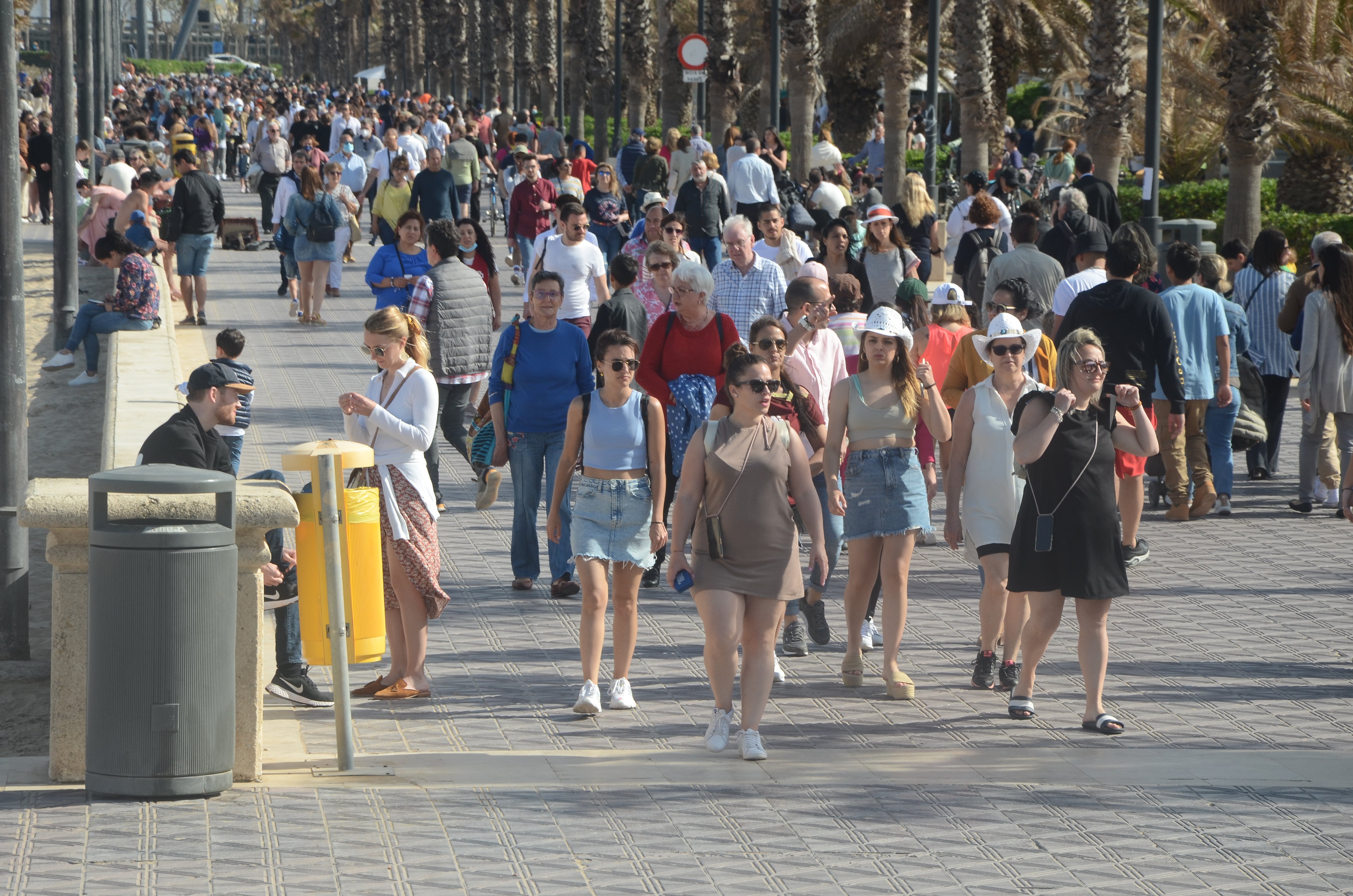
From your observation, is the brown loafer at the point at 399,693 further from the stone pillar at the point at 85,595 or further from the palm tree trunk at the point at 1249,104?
the palm tree trunk at the point at 1249,104

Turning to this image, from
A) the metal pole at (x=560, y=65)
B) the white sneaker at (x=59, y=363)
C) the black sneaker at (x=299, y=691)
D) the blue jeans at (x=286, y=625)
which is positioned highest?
→ the metal pole at (x=560, y=65)

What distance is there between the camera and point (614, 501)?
752cm

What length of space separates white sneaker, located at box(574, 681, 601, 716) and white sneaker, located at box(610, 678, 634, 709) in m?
0.13

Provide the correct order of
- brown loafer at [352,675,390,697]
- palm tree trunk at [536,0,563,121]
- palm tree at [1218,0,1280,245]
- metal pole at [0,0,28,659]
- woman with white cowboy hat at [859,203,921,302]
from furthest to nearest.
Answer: palm tree trunk at [536,0,563,121] → palm tree at [1218,0,1280,245] → woman with white cowboy hat at [859,203,921,302] → metal pole at [0,0,28,659] → brown loafer at [352,675,390,697]

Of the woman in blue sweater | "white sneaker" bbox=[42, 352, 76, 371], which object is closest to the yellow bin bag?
the woman in blue sweater

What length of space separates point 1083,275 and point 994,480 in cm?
407

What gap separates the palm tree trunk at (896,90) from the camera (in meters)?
26.3

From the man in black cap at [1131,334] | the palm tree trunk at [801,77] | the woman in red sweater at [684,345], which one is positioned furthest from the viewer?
the palm tree trunk at [801,77]

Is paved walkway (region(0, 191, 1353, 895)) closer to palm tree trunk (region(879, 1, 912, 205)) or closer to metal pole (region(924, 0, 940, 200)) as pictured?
metal pole (region(924, 0, 940, 200))

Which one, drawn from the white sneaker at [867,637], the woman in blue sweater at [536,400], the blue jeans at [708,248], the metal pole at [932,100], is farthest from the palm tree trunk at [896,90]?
the white sneaker at [867,637]

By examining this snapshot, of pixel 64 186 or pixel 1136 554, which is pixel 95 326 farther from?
pixel 1136 554

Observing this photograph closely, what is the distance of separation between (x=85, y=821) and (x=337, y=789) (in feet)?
2.79

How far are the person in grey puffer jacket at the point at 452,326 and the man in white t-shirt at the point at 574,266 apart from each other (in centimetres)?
179

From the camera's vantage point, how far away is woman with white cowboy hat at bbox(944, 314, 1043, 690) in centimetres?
770
